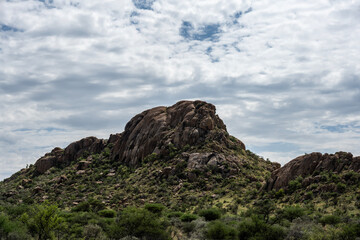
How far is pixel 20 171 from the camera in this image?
11344 centimetres

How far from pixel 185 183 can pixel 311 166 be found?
25121 millimetres

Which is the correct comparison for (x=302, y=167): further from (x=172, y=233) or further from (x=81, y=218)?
(x=81, y=218)

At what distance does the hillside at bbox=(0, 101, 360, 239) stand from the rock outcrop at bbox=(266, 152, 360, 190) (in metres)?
0.17

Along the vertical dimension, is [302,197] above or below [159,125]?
below

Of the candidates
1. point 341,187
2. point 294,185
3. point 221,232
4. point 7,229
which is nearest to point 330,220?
point 341,187

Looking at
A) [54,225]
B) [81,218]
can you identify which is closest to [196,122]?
[81,218]

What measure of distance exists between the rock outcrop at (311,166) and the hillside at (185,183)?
168mm

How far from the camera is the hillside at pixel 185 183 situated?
3947 centimetres

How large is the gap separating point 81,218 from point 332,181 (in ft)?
126

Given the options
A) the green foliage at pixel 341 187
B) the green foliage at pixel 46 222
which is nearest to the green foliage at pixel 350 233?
the green foliage at pixel 341 187

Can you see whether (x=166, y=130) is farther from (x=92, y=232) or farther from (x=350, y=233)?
(x=350, y=233)

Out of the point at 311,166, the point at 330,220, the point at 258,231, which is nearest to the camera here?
the point at 258,231

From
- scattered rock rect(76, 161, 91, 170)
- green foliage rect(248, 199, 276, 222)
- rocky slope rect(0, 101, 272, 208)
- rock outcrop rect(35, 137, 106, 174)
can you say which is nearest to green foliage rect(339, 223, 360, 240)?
green foliage rect(248, 199, 276, 222)

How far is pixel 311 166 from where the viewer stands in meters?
57.1
